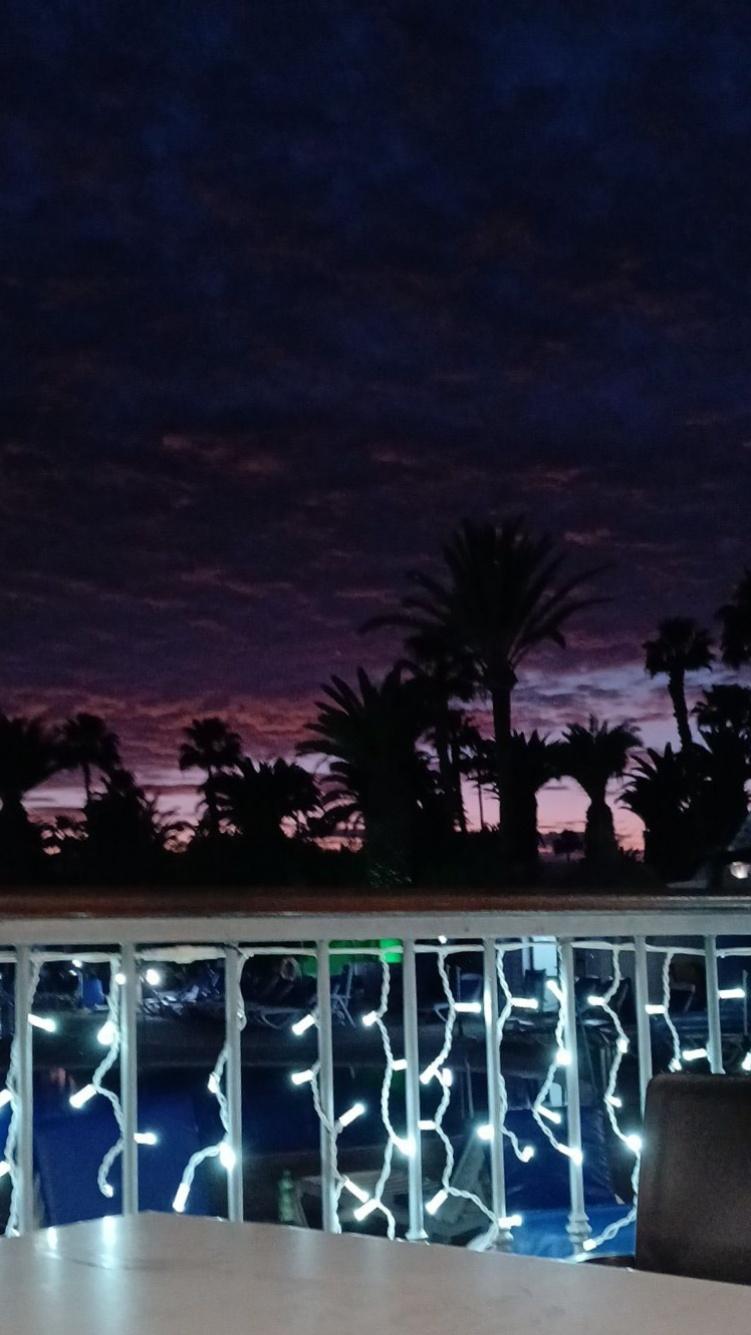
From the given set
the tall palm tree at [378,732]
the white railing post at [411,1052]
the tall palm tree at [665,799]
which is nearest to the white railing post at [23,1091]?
the white railing post at [411,1052]

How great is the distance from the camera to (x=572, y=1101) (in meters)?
2.82

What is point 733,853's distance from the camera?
9.07 ft

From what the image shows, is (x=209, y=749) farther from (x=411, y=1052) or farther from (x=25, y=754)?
(x=411, y=1052)

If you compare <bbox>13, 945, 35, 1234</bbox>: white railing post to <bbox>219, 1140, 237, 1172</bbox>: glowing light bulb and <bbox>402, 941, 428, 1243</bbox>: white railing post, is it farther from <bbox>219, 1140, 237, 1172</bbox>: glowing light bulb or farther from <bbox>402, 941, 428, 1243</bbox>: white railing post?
<bbox>402, 941, 428, 1243</bbox>: white railing post

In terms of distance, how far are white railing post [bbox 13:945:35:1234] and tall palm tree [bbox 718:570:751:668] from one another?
2365 cm

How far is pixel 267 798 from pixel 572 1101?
81.4ft

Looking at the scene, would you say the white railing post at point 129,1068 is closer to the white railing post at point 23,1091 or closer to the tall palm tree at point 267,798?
the white railing post at point 23,1091

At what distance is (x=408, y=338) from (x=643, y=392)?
328cm

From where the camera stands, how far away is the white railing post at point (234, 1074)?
2529 millimetres

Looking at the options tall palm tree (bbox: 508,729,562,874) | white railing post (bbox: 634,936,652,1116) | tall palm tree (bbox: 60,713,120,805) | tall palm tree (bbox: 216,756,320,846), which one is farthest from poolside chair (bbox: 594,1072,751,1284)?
tall palm tree (bbox: 60,713,120,805)

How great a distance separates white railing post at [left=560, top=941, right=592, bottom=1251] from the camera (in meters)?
2.80

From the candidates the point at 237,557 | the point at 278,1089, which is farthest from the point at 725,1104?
the point at 237,557

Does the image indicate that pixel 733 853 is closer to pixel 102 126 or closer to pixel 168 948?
pixel 168 948

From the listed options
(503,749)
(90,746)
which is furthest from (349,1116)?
(90,746)
